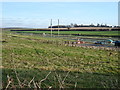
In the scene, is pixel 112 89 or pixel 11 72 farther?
pixel 11 72

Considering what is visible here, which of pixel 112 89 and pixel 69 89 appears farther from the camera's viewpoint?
pixel 69 89

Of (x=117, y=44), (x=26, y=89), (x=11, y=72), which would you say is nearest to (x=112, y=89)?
(x=26, y=89)

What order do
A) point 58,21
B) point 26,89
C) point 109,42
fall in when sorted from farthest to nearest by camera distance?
1. point 58,21
2. point 109,42
3. point 26,89

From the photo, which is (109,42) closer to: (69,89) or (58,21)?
(58,21)

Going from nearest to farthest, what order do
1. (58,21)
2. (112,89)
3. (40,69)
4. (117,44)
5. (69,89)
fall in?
1. (112,89)
2. (69,89)
3. (40,69)
4. (117,44)
5. (58,21)

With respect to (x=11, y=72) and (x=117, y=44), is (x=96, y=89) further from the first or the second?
(x=117, y=44)

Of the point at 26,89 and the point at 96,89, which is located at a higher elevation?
the point at 26,89

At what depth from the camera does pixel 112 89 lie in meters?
5.16

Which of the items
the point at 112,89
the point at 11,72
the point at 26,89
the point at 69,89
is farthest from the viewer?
the point at 11,72

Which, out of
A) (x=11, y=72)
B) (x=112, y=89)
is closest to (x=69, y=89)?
(x=112, y=89)

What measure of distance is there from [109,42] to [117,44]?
520cm

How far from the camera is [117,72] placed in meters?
11.7

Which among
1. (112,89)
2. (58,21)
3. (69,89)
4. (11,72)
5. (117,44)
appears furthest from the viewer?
(58,21)

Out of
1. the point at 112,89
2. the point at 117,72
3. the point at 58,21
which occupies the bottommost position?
the point at 117,72
